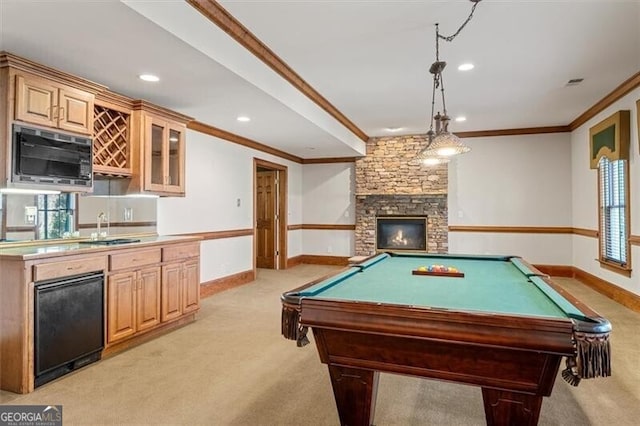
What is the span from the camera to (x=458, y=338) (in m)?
1.64

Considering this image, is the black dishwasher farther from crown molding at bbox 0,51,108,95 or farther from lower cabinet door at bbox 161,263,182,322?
crown molding at bbox 0,51,108,95

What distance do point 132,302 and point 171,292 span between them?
48 centimetres

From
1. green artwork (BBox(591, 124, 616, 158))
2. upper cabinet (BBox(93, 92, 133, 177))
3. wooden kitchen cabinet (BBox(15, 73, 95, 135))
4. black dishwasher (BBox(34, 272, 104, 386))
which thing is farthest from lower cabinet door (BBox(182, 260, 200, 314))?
green artwork (BBox(591, 124, 616, 158))

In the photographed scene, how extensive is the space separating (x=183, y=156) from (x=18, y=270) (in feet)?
7.09

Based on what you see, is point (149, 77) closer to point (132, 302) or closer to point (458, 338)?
point (132, 302)

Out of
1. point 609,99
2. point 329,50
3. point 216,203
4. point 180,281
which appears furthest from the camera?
point 216,203

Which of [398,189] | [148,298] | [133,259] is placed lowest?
[148,298]

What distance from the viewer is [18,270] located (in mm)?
2562

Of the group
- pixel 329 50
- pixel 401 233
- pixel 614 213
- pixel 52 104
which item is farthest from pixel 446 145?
pixel 401 233

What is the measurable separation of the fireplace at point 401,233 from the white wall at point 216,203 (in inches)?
107

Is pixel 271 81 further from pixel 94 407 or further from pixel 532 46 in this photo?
pixel 94 407

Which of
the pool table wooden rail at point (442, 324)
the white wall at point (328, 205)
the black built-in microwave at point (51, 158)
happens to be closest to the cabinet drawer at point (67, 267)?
the black built-in microwave at point (51, 158)

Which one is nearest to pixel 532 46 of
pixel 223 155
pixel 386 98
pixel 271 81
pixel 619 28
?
pixel 619 28

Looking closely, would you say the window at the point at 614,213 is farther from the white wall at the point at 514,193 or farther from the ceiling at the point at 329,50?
the white wall at the point at 514,193
